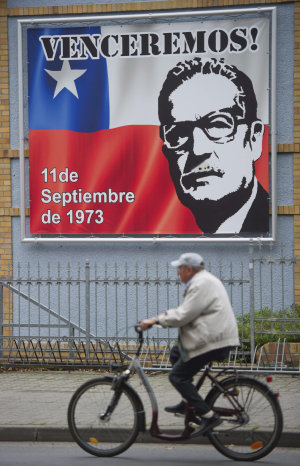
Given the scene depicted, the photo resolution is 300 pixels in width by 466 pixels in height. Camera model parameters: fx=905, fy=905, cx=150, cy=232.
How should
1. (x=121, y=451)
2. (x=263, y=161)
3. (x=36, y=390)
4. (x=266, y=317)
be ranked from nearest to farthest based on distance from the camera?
Result: (x=121, y=451) → (x=36, y=390) → (x=266, y=317) → (x=263, y=161)

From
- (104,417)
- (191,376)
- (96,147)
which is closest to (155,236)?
(96,147)

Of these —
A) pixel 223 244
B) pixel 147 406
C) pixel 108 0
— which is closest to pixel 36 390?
pixel 147 406

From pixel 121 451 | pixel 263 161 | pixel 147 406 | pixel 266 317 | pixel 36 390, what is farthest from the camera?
pixel 263 161

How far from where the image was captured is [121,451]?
7.32 m

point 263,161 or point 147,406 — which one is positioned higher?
point 263,161

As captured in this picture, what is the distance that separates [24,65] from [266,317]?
5.09 meters

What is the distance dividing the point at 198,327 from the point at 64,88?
6930mm

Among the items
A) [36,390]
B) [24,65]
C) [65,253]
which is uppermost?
[24,65]

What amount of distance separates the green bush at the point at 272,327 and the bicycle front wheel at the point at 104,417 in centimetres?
427

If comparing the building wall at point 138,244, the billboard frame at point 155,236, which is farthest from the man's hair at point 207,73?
the building wall at point 138,244

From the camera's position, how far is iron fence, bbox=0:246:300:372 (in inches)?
450

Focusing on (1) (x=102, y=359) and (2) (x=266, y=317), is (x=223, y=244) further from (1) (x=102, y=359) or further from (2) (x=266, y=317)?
(1) (x=102, y=359)

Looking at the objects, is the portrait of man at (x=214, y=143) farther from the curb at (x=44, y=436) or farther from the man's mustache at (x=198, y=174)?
the curb at (x=44, y=436)

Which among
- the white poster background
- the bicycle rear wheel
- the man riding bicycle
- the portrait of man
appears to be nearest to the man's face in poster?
the portrait of man
